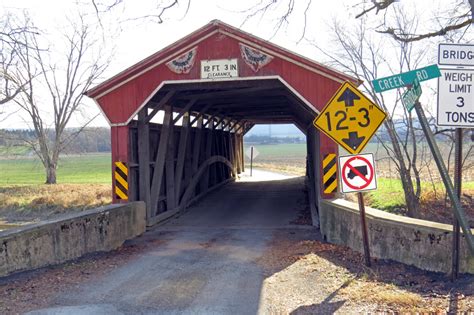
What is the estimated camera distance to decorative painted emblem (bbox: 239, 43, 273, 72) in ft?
35.8

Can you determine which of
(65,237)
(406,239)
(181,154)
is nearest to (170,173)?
(181,154)

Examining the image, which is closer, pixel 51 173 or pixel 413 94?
pixel 413 94

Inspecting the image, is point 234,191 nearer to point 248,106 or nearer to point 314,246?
point 248,106

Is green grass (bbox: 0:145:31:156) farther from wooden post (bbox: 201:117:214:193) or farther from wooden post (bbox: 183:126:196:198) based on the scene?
wooden post (bbox: 183:126:196:198)

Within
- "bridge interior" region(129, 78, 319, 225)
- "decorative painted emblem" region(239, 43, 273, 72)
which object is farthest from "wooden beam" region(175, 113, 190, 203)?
"decorative painted emblem" region(239, 43, 273, 72)

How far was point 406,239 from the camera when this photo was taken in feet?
21.7

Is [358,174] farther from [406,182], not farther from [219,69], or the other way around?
[406,182]

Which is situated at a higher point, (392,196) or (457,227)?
(457,227)

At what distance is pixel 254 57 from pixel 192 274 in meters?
5.64

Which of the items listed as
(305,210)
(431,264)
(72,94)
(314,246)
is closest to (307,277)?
(431,264)

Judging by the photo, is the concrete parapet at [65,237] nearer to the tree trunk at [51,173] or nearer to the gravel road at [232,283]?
the gravel road at [232,283]

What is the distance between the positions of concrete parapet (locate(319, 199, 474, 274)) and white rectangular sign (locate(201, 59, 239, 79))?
402cm

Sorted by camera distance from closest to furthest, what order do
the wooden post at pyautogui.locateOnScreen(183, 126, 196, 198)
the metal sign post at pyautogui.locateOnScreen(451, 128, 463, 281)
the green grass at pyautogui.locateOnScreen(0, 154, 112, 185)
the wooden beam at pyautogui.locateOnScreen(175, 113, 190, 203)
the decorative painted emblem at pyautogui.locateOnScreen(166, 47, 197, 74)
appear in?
the metal sign post at pyautogui.locateOnScreen(451, 128, 463, 281) < the decorative painted emblem at pyautogui.locateOnScreen(166, 47, 197, 74) < the wooden beam at pyautogui.locateOnScreen(175, 113, 190, 203) < the wooden post at pyautogui.locateOnScreen(183, 126, 196, 198) < the green grass at pyautogui.locateOnScreen(0, 154, 112, 185)

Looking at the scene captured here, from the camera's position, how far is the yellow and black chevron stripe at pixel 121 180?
11.3 meters
